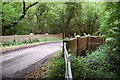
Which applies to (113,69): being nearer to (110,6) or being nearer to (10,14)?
(110,6)

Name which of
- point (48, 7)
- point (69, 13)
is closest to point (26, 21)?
point (48, 7)

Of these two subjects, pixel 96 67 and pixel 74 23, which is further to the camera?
pixel 74 23

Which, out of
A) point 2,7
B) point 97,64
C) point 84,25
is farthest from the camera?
point 84,25

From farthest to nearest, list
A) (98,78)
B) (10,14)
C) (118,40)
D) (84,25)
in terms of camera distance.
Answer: (84,25)
(10,14)
(118,40)
(98,78)

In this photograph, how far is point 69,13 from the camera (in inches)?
1093

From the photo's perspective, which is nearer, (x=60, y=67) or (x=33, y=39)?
(x=60, y=67)

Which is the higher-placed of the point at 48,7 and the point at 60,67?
the point at 48,7

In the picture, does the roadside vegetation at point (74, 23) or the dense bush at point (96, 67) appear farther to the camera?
the roadside vegetation at point (74, 23)

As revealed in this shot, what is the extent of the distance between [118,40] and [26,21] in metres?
27.8

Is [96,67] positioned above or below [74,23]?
below

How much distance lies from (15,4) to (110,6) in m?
21.9

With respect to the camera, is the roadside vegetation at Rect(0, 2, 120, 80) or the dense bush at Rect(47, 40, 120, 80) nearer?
the dense bush at Rect(47, 40, 120, 80)

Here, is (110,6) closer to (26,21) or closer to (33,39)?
(33,39)

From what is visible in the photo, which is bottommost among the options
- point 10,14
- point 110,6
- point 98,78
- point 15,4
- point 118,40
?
point 98,78
